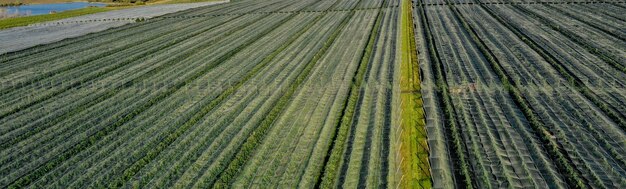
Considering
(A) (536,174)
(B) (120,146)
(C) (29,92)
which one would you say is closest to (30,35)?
(C) (29,92)

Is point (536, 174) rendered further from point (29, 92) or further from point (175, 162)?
point (29, 92)

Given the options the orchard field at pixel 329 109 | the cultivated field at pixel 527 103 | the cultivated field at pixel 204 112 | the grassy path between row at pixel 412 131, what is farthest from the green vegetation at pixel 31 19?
the grassy path between row at pixel 412 131

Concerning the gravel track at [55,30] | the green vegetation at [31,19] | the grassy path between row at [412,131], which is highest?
the green vegetation at [31,19]

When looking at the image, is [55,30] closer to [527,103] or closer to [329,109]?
[329,109]

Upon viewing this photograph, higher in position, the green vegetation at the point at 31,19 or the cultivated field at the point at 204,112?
the green vegetation at the point at 31,19

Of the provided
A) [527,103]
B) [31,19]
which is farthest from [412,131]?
[31,19]

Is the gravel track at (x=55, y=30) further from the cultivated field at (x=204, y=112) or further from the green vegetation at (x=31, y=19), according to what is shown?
the cultivated field at (x=204, y=112)

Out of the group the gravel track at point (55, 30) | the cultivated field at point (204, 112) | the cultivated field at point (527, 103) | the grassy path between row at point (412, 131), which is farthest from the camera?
the gravel track at point (55, 30)
